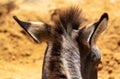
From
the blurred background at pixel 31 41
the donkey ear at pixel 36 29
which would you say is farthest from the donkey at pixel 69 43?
the blurred background at pixel 31 41

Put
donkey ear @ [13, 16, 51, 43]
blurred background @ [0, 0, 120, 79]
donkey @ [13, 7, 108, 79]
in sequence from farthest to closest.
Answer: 1. blurred background @ [0, 0, 120, 79]
2. donkey ear @ [13, 16, 51, 43]
3. donkey @ [13, 7, 108, 79]

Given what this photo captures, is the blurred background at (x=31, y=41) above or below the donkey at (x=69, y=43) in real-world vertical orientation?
above

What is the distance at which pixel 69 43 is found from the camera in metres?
4.19

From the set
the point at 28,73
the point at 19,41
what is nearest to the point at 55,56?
the point at 28,73

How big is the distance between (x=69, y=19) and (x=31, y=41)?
4884mm

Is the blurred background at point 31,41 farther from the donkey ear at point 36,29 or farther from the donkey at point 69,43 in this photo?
the donkey ear at point 36,29

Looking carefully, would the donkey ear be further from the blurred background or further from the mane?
the blurred background

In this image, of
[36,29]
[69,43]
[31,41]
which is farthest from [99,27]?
[31,41]

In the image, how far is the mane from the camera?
4.27m

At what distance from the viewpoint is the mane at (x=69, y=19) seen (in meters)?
4.27

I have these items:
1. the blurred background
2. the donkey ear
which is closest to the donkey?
the donkey ear

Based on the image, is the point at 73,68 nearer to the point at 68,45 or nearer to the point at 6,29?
the point at 68,45

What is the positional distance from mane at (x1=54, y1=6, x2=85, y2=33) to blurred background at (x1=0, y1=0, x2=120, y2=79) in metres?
3.41

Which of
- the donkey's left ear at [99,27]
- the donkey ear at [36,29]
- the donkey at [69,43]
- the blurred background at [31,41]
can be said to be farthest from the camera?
the blurred background at [31,41]
